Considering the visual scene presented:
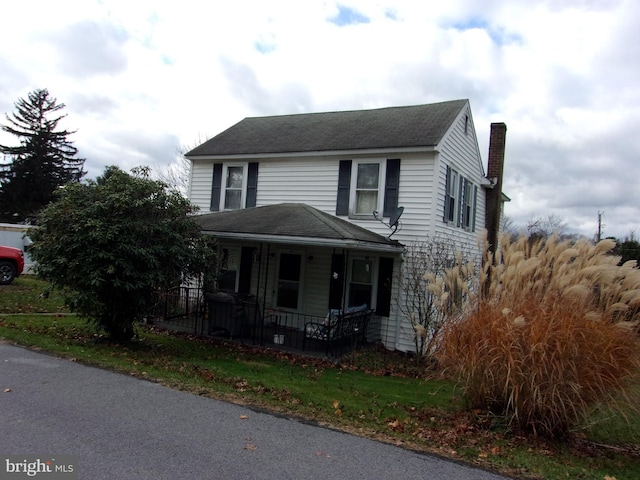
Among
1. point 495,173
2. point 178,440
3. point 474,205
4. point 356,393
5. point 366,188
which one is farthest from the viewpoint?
point 495,173

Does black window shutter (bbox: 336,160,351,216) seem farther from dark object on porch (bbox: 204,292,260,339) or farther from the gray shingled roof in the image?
dark object on porch (bbox: 204,292,260,339)

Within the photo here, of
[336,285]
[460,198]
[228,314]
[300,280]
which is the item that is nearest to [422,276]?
[336,285]

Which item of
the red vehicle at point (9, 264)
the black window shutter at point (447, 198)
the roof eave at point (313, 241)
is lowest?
the red vehicle at point (9, 264)

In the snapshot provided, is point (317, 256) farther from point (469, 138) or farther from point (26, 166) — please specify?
point (26, 166)

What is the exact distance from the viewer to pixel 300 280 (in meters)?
13.5

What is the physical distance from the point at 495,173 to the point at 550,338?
13.1 m

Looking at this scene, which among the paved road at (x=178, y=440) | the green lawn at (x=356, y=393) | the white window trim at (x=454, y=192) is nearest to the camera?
the paved road at (x=178, y=440)

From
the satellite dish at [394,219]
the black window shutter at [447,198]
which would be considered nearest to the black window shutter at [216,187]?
the satellite dish at [394,219]

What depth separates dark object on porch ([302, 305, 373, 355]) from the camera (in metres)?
10.2

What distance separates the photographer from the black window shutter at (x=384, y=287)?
12.4 meters

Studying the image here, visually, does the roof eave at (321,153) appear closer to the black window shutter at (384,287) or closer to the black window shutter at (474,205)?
the black window shutter at (384,287)

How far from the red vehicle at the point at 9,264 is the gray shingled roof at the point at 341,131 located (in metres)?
7.91

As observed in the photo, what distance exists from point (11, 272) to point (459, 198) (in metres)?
16.2

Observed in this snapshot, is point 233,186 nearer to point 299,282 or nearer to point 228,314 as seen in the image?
point 299,282
